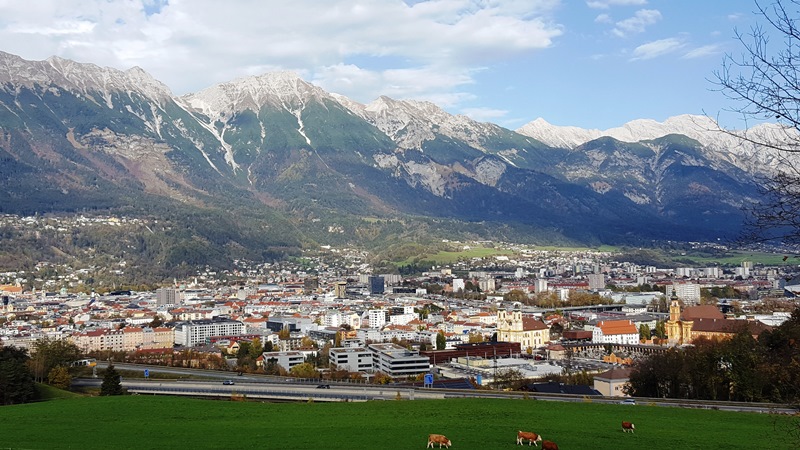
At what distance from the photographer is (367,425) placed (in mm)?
20688

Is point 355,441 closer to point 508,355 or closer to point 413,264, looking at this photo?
point 508,355

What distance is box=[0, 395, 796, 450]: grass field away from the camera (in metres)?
18.1

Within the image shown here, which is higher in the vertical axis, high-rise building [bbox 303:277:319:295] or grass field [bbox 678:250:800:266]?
grass field [bbox 678:250:800:266]

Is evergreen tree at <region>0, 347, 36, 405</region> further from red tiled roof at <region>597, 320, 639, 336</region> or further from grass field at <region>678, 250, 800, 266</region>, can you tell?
grass field at <region>678, 250, 800, 266</region>

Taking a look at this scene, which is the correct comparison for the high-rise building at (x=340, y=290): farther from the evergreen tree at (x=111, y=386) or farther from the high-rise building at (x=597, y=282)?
the evergreen tree at (x=111, y=386)

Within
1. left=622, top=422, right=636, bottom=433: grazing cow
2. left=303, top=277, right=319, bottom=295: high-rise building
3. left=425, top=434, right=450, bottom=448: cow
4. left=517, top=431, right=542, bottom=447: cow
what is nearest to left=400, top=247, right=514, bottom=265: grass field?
left=303, top=277, right=319, bottom=295: high-rise building

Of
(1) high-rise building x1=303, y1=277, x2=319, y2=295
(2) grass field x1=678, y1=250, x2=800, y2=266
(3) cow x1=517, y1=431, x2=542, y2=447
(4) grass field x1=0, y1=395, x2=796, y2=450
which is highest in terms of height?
(2) grass field x1=678, y1=250, x2=800, y2=266

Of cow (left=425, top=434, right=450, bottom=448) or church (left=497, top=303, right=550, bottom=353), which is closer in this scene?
cow (left=425, top=434, right=450, bottom=448)

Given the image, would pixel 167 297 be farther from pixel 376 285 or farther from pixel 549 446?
pixel 549 446

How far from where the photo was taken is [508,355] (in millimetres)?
63375

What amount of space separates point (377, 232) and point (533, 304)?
87.8m

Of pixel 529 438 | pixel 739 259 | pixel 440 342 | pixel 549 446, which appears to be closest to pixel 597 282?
pixel 739 259

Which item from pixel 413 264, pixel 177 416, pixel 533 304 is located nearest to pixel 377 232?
pixel 413 264

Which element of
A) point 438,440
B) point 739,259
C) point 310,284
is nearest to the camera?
point 438,440
